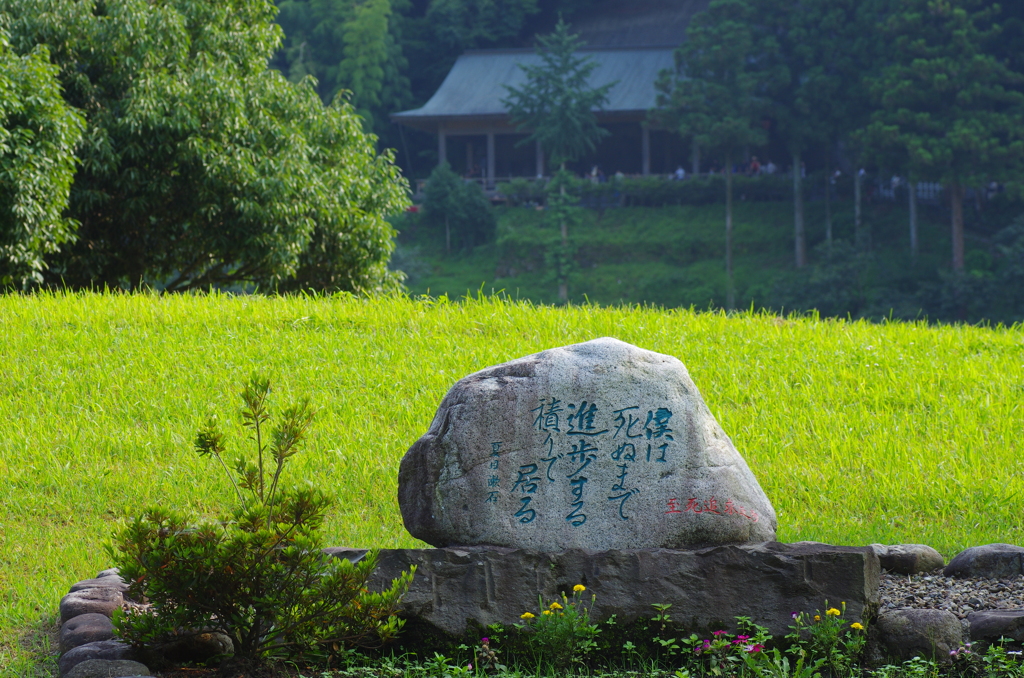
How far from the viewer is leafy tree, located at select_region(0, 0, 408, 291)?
1060cm

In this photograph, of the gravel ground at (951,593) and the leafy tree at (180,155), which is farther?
the leafy tree at (180,155)

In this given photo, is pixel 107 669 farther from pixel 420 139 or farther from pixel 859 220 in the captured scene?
pixel 420 139

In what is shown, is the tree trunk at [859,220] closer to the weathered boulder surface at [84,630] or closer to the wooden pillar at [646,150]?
the wooden pillar at [646,150]

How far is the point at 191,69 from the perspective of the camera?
1141 cm

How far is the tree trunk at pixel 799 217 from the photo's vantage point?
27547 mm

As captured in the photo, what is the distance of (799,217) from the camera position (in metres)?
27.8

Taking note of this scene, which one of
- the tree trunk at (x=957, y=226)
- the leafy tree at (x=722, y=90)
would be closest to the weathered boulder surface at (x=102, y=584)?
the tree trunk at (x=957, y=226)

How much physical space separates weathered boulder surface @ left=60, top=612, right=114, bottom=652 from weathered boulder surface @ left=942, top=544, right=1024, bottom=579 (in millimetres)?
3502

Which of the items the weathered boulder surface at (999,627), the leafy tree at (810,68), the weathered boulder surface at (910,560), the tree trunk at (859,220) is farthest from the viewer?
the tree trunk at (859,220)

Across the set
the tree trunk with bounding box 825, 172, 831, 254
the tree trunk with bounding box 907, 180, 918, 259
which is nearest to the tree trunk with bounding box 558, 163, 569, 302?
the tree trunk with bounding box 825, 172, 831, 254

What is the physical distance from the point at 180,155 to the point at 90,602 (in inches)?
297

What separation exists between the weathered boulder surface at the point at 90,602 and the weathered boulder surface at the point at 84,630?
8 cm

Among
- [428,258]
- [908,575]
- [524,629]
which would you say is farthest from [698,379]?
[428,258]

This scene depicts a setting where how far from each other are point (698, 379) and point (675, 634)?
3.90m
